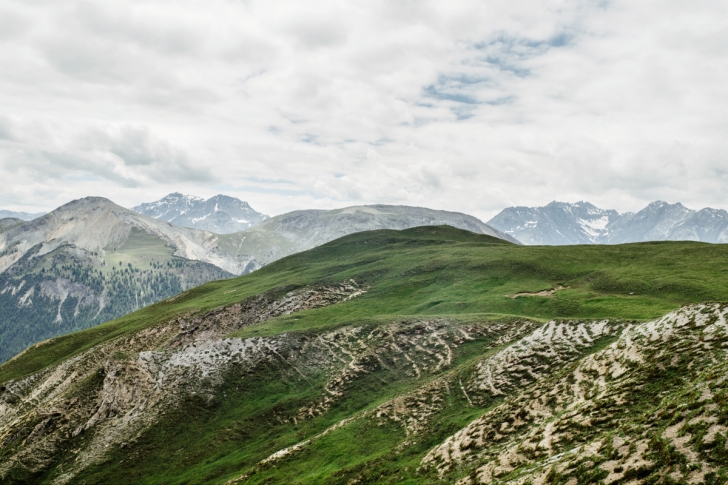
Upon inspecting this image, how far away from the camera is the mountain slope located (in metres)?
31.0

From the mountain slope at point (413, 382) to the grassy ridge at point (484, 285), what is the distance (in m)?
0.90

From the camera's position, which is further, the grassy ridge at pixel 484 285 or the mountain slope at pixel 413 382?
the grassy ridge at pixel 484 285

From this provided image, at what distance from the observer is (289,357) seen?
89375mm

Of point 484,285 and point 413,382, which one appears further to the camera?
point 484,285

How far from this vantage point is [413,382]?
230 ft

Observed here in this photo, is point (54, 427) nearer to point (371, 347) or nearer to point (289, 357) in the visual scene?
point (289, 357)

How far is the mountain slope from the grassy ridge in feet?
2.94

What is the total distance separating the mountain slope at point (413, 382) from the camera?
30984mm

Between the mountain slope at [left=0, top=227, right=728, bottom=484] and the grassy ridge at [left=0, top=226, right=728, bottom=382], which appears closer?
the mountain slope at [left=0, top=227, right=728, bottom=484]

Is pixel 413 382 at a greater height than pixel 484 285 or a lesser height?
lesser

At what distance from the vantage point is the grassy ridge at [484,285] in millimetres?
96500

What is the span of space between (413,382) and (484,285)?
2384 inches

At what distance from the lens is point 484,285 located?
124 meters

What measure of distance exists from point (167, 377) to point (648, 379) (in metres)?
78.5
